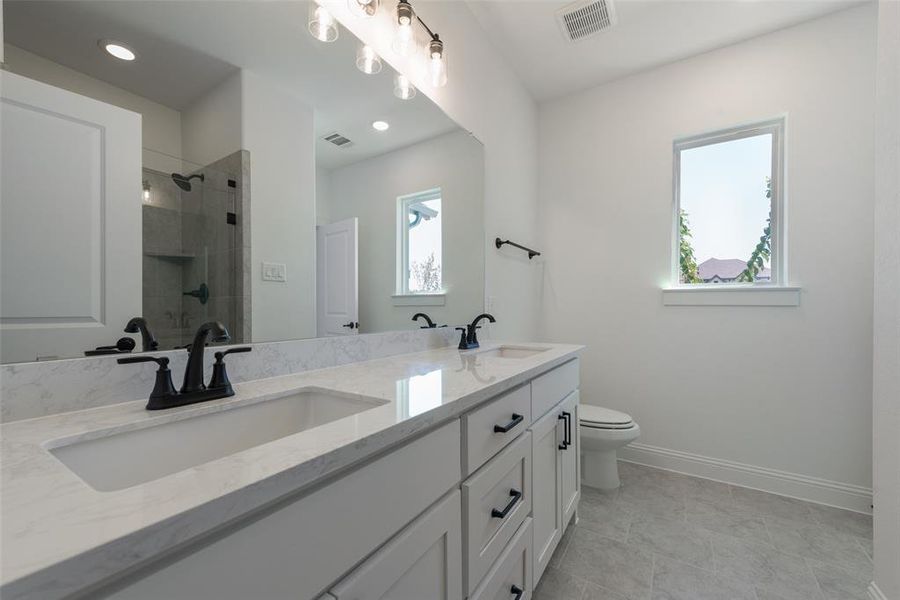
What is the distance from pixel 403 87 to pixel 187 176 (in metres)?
0.99

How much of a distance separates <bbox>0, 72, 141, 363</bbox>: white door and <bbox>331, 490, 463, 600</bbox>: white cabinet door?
69 cm

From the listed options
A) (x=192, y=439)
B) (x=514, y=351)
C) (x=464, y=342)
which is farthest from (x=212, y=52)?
(x=514, y=351)

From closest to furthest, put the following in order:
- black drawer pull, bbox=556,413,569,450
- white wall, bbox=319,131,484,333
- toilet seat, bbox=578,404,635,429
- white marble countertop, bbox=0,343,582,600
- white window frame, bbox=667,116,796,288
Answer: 1. white marble countertop, bbox=0,343,582,600
2. white wall, bbox=319,131,484,333
3. black drawer pull, bbox=556,413,569,450
4. toilet seat, bbox=578,404,635,429
5. white window frame, bbox=667,116,796,288

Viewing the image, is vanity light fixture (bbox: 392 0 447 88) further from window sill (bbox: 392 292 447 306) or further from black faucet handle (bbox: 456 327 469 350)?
black faucet handle (bbox: 456 327 469 350)

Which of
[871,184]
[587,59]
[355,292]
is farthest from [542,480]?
[587,59]

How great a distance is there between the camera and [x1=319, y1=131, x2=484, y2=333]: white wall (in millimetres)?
1351

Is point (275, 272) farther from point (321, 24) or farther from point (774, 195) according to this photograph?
point (774, 195)

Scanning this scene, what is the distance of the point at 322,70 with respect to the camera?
3.86 ft

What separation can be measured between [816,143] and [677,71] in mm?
914

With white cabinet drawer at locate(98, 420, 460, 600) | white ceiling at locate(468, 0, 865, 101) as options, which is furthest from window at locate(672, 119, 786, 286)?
white cabinet drawer at locate(98, 420, 460, 600)

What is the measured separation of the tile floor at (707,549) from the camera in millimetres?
1370

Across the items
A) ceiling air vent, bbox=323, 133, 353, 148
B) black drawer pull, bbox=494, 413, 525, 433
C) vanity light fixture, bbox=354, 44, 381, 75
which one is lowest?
black drawer pull, bbox=494, 413, 525, 433

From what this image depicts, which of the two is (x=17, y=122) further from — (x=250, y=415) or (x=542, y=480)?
(x=542, y=480)

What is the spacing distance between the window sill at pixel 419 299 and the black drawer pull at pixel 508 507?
83 cm
